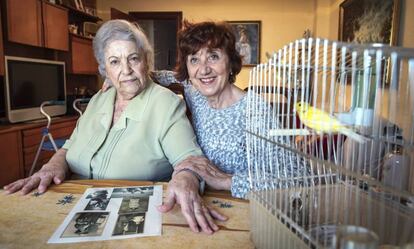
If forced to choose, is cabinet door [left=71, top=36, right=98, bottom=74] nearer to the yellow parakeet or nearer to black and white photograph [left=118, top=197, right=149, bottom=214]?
black and white photograph [left=118, top=197, right=149, bottom=214]

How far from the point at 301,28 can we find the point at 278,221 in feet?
14.4

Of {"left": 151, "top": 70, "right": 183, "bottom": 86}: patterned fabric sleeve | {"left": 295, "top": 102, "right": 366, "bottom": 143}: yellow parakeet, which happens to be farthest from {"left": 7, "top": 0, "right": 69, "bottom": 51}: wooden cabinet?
{"left": 295, "top": 102, "right": 366, "bottom": 143}: yellow parakeet

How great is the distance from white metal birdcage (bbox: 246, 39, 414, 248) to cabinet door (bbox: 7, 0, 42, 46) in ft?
9.41

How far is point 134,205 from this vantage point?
800 millimetres

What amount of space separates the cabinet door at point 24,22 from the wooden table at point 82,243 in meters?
2.41

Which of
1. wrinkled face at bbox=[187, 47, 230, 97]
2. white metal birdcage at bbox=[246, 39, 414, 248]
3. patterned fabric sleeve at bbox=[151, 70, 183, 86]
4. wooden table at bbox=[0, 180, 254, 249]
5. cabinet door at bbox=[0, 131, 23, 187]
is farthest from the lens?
cabinet door at bbox=[0, 131, 23, 187]

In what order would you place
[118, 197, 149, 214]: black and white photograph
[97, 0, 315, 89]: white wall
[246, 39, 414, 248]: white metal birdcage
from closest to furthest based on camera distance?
[246, 39, 414, 248]: white metal birdcage < [118, 197, 149, 214]: black and white photograph < [97, 0, 315, 89]: white wall

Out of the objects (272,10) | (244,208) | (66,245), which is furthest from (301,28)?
(66,245)

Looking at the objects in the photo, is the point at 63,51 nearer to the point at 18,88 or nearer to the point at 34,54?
the point at 34,54

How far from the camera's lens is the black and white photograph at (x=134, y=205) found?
2.52 ft

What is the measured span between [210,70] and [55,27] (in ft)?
9.04

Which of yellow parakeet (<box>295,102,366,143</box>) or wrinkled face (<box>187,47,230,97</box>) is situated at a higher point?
wrinkled face (<box>187,47,230,97</box>)

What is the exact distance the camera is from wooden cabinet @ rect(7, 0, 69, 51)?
279cm


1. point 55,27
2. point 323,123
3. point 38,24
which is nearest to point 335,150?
point 323,123
